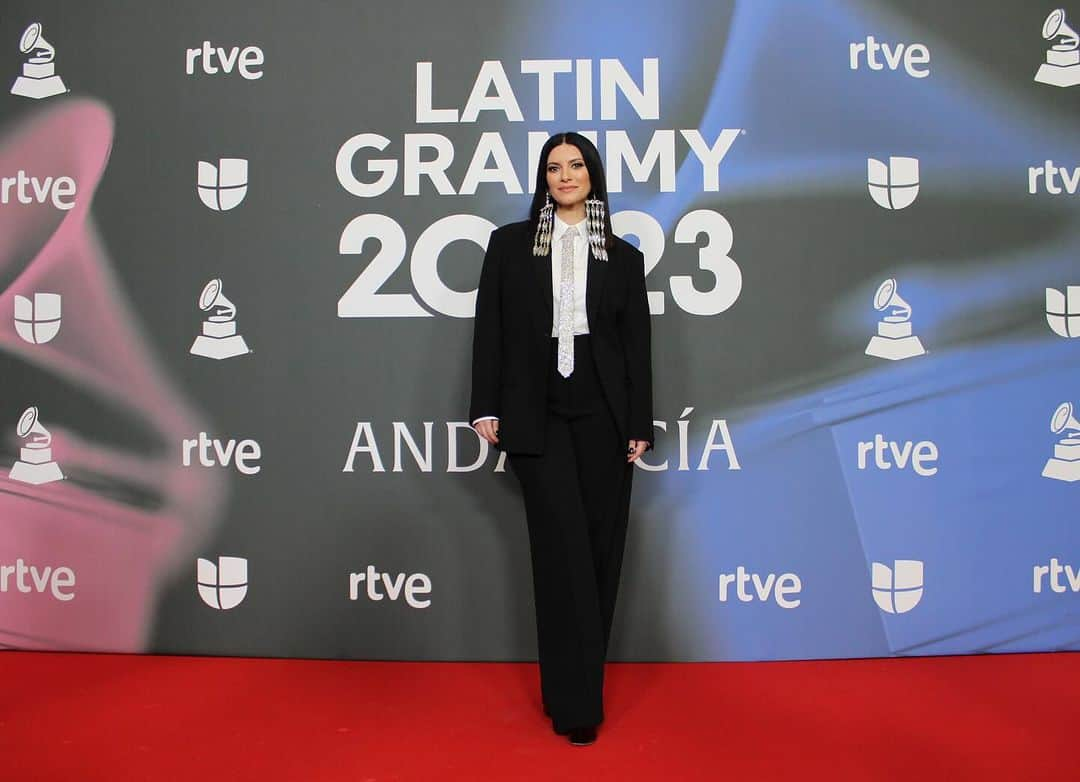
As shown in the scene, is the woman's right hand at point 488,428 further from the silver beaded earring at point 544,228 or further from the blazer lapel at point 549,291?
the silver beaded earring at point 544,228

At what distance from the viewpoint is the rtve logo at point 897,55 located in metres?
2.90

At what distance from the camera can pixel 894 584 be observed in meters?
2.89

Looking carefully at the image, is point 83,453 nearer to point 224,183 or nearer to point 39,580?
point 39,580

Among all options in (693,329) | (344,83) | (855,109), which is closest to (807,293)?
(693,329)

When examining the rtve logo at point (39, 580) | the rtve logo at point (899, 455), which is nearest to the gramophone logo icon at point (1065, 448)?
the rtve logo at point (899, 455)

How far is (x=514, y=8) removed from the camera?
2.90 meters

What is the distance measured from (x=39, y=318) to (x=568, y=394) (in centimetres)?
204

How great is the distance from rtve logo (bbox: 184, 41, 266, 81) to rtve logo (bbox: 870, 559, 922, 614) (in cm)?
285

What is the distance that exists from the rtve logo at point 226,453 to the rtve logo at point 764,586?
1.72 m

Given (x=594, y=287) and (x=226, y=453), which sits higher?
(x=594, y=287)

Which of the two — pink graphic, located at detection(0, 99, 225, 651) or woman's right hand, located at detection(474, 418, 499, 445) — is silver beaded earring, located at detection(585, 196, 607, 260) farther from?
pink graphic, located at detection(0, 99, 225, 651)

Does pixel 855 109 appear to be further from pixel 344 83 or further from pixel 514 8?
pixel 344 83

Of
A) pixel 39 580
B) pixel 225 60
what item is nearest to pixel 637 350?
pixel 225 60

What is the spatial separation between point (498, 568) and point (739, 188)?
1594 millimetres
